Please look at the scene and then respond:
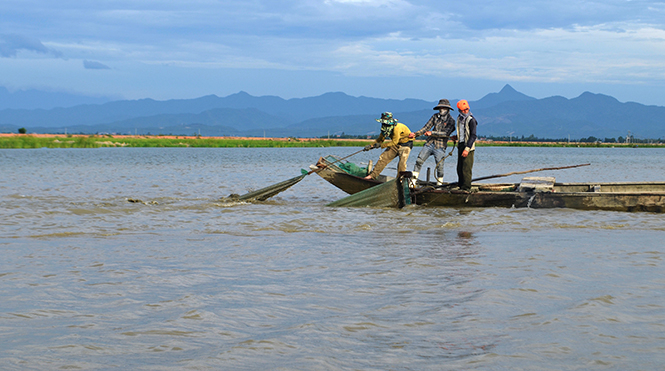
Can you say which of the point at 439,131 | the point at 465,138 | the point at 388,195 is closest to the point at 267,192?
the point at 388,195

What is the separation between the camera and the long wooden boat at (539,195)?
40.0 ft

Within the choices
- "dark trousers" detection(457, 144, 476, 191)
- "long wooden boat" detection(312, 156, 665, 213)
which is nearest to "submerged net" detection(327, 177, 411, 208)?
"long wooden boat" detection(312, 156, 665, 213)

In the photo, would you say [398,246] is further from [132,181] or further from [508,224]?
[132,181]

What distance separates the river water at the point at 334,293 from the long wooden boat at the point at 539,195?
0.58 m

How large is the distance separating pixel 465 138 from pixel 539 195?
2.01 meters

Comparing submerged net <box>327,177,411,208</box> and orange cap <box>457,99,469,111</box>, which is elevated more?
orange cap <box>457,99,469,111</box>

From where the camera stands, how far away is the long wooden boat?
12180mm

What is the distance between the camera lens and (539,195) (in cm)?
1273

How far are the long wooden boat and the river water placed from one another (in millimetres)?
581

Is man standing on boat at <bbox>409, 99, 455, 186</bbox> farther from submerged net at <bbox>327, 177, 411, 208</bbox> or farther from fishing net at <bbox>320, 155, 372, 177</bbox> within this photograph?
fishing net at <bbox>320, 155, 372, 177</bbox>

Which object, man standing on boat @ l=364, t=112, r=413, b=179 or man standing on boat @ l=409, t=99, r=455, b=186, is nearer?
man standing on boat @ l=409, t=99, r=455, b=186

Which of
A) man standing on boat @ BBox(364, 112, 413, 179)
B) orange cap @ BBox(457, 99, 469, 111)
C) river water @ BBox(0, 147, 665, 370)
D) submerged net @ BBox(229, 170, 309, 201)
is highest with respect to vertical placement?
orange cap @ BBox(457, 99, 469, 111)

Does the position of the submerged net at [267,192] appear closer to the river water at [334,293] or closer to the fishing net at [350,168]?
the fishing net at [350,168]

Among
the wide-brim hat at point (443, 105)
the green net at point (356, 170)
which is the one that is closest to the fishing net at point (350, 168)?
the green net at point (356, 170)
